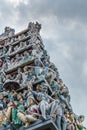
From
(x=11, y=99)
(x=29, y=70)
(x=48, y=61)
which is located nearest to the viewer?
(x=11, y=99)

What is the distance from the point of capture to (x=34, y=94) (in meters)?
24.9

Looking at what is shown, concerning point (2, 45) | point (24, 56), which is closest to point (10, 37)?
point (2, 45)

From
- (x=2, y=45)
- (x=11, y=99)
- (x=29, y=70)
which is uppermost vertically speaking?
(x=2, y=45)

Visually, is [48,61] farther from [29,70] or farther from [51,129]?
[51,129]

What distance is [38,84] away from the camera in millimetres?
26828

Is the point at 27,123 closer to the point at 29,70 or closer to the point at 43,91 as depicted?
the point at 43,91

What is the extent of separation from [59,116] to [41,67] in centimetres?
759

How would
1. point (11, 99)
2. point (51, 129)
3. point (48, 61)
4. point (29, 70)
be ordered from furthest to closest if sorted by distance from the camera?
point (48, 61) → point (29, 70) → point (11, 99) → point (51, 129)

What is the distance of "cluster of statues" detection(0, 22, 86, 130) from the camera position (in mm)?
22031

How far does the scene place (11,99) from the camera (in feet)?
82.6

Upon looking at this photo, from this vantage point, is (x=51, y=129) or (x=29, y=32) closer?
(x=51, y=129)

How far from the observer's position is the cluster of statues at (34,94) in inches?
867

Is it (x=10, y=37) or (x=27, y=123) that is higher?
(x=10, y=37)

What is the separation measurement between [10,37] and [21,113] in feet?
56.1
